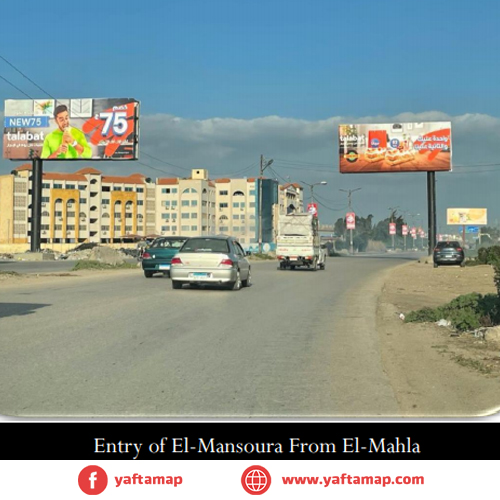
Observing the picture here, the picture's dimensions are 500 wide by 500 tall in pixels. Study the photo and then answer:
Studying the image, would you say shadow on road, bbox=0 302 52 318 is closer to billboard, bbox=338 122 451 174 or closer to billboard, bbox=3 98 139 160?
billboard, bbox=3 98 139 160

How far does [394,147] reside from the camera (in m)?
57.9

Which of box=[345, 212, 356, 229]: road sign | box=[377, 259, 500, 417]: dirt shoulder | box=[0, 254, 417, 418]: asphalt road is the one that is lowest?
box=[377, 259, 500, 417]: dirt shoulder

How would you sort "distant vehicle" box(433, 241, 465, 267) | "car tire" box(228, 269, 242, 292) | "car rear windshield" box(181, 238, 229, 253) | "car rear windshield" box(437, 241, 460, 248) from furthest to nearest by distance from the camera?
"car rear windshield" box(437, 241, 460, 248)
"distant vehicle" box(433, 241, 465, 267)
"car tire" box(228, 269, 242, 292)
"car rear windshield" box(181, 238, 229, 253)

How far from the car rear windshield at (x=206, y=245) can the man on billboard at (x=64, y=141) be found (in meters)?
33.3

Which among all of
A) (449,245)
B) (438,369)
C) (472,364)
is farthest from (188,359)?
(449,245)

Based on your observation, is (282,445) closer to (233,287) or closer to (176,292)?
(176,292)

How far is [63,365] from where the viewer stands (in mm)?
7480

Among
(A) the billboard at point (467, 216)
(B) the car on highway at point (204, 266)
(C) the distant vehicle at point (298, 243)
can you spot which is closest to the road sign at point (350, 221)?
(A) the billboard at point (467, 216)

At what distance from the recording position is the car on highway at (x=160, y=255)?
2558 centimetres

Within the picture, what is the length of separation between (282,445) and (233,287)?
16.0 meters

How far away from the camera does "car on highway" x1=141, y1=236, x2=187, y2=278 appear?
25.6m

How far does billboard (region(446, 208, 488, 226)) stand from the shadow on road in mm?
114151
